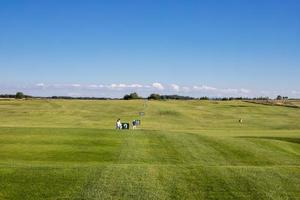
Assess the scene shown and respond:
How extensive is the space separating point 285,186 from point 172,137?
63.7 feet

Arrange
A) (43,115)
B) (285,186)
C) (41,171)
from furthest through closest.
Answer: (43,115) < (41,171) < (285,186)

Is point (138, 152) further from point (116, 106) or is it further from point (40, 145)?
point (116, 106)

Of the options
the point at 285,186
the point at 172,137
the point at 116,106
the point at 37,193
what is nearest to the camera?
the point at 37,193

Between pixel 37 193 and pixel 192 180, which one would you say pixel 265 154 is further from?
pixel 37 193

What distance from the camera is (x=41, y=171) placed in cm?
1844

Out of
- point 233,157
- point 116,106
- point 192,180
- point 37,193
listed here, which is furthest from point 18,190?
point 116,106

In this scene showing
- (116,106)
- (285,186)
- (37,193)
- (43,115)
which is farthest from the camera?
(116,106)

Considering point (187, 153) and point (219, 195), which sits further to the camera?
point (187, 153)

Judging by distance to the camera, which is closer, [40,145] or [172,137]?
[40,145]

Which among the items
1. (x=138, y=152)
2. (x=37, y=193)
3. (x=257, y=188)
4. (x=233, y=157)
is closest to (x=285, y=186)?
(x=257, y=188)

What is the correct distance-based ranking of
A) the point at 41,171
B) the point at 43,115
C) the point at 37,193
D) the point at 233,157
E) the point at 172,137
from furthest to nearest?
the point at 43,115, the point at 172,137, the point at 233,157, the point at 41,171, the point at 37,193

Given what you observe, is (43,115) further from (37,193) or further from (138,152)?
(37,193)

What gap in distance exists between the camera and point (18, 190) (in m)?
16.0

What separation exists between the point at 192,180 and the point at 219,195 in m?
1.88
